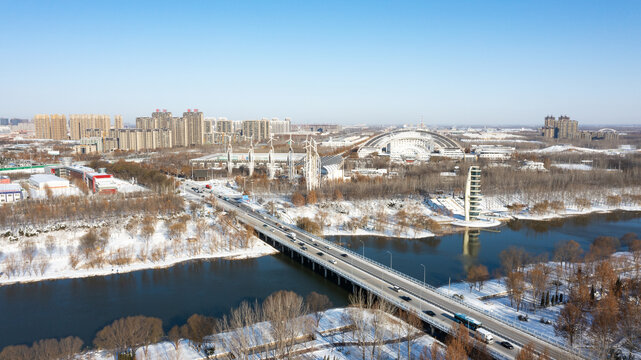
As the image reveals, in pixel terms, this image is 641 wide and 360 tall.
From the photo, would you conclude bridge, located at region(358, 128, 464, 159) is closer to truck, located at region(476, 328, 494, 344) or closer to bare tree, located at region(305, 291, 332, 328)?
bare tree, located at region(305, 291, 332, 328)

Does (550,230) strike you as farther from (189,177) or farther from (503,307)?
(189,177)

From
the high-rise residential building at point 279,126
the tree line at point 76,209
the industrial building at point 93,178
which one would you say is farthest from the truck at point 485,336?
the high-rise residential building at point 279,126

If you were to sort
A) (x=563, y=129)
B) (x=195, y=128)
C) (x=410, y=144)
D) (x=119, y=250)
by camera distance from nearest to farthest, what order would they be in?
1. (x=119, y=250)
2. (x=410, y=144)
3. (x=195, y=128)
4. (x=563, y=129)

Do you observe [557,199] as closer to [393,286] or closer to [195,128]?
[393,286]

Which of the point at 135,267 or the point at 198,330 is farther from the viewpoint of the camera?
the point at 135,267

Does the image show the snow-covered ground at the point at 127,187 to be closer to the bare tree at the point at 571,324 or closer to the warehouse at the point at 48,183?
the warehouse at the point at 48,183

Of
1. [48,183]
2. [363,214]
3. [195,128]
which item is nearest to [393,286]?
[363,214]
